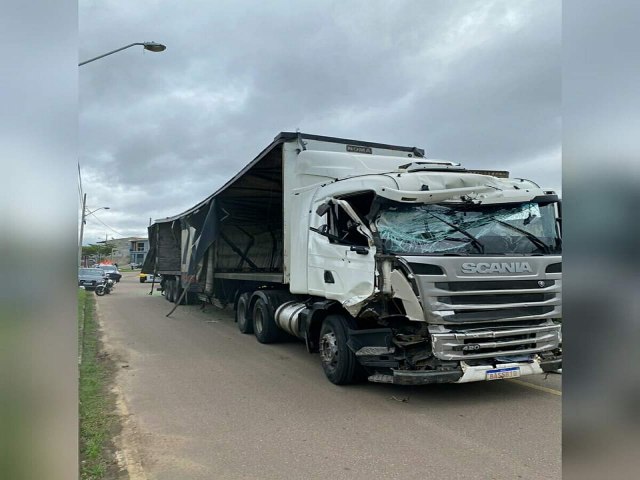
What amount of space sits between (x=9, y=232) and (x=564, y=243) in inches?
57.7

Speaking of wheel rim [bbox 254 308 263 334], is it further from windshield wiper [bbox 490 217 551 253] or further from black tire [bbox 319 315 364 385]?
windshield wiper [bbox 490 217 551 253]

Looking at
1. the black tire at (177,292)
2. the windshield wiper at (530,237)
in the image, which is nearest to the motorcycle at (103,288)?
the black tire at (177,292)

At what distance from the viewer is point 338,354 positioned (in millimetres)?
6582

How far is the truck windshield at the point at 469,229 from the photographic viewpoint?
588 centimetres

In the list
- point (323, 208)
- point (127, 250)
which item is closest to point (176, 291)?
point (323, 208)

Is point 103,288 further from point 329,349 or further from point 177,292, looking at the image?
point 329,349

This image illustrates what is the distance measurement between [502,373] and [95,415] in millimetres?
4704

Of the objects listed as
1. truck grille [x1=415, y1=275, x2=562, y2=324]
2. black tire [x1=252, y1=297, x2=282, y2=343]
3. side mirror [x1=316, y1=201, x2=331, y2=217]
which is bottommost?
black tire [x1=252, y1=297, x2=282, y2=343]

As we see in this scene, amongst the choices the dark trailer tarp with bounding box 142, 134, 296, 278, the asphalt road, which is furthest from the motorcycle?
the asphalt road

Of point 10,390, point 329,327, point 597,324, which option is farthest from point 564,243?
point 329,327

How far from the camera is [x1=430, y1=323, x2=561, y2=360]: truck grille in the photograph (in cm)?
531

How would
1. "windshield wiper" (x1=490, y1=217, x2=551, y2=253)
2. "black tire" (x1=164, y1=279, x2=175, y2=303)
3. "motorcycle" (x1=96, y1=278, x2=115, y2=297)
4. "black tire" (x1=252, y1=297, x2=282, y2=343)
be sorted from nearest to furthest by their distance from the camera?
"windshield wiper" (x1=490, y1=217, x2=551, y2=253) < "black tire" (x1=252, y1=297, x2=282, y2=343) < "black tire" (x1=164, y1=279, x2=175, y2=303) < "motorcycle" (x1=96, y1=278, x2=115, y2=297)

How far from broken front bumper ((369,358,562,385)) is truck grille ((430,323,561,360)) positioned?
12 cm

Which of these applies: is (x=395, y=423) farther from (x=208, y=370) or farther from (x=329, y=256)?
(x=208, y=370)
